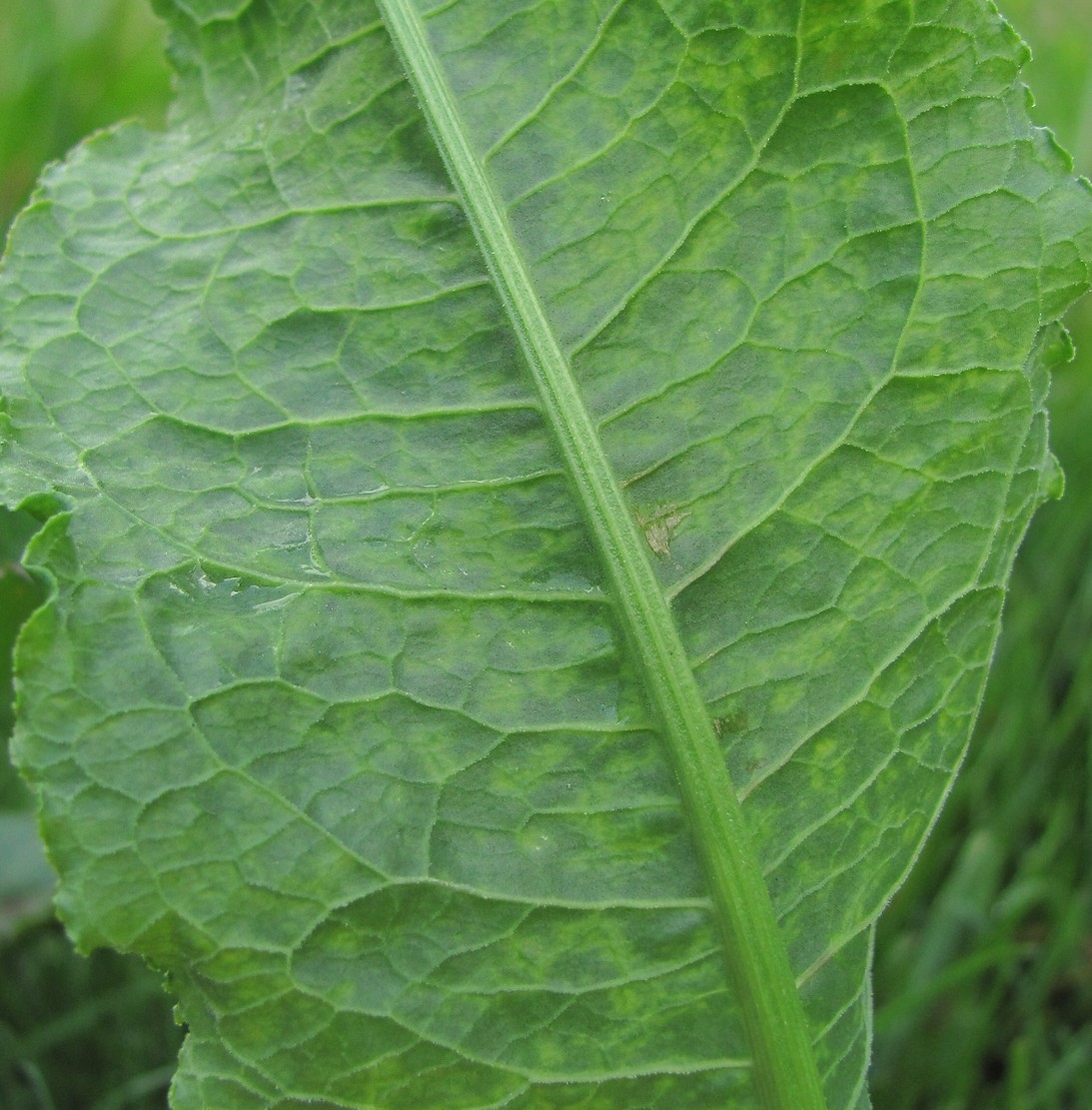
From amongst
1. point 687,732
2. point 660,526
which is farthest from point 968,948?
point 660,526

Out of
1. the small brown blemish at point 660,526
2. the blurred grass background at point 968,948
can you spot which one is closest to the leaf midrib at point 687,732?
the small brown blemish at point 660,526

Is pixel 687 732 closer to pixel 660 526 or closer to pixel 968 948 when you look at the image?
pixel 660 526

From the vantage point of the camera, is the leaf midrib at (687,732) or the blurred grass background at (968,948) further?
the blurred grass background at (968,948)

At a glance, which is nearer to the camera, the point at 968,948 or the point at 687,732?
the point at 687,732

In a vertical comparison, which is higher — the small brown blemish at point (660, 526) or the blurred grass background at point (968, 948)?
the small brown blemish at point (660, 526)

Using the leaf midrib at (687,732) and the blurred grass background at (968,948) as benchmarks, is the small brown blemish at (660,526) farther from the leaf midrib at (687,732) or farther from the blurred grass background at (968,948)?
the blurred grass background at (968,948)

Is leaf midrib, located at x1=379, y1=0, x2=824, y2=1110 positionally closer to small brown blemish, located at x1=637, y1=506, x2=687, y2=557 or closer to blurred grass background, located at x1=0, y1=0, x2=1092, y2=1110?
small brown blemish, located at x1=637, y1=506, x2=687, y2=557

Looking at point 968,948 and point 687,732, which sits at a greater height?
point 687,732
